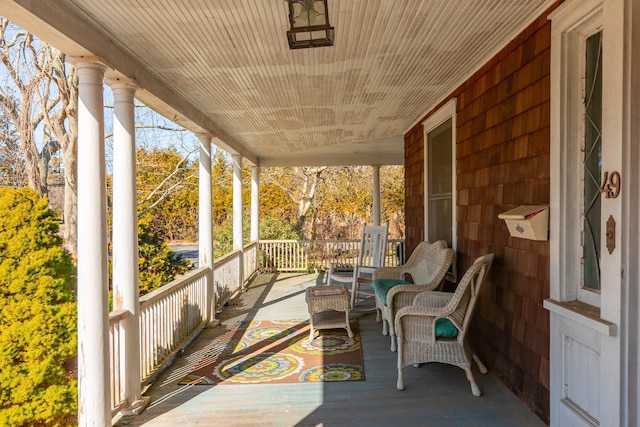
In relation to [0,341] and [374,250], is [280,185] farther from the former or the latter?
[0,341]

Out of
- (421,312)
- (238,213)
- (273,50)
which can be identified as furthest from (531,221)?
(238,213)

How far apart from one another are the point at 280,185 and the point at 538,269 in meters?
12.3

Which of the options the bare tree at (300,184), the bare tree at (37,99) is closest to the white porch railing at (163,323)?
the bare tree at (37,99)

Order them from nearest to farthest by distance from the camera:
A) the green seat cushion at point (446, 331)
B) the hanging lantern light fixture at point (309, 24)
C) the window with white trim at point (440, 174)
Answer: the hanging lantern light fixture at point (309, 24) → the green seat cushion at point (446, 331) → the window with white trim at point (440, 174)

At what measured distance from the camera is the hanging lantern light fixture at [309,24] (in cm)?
210

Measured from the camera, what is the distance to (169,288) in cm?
364

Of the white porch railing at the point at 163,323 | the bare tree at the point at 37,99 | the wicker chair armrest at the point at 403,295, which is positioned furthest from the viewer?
the bare tree at the point at 37,99

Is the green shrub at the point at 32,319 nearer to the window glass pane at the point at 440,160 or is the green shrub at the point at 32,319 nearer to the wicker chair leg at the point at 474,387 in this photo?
the wicker chair leg at the point at 474,387

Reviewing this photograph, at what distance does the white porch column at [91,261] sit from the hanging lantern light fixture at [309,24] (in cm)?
121

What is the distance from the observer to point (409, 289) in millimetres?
3586

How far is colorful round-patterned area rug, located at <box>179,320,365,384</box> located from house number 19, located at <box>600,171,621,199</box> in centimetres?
221

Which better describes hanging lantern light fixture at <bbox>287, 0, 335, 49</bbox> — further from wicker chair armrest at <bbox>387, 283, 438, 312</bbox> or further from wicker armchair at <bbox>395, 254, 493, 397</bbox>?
wicker chair armrest at <bbox>387, 283, 438, 312</bbox>

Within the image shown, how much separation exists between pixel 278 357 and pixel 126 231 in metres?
1.79

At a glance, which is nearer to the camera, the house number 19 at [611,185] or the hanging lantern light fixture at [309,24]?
Result: the house number 19 at [611,185]
